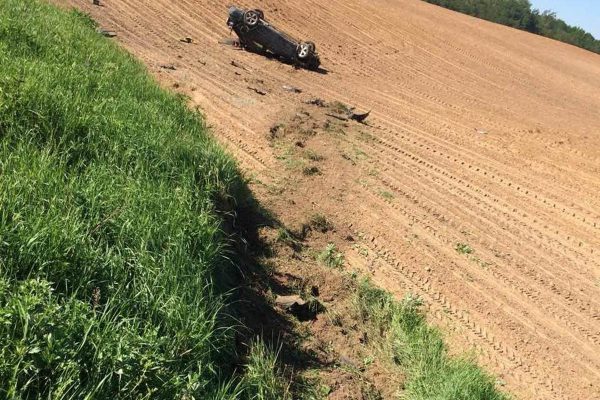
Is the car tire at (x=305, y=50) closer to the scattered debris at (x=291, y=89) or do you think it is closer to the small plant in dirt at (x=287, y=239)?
the scattered debris at (x=291, y=89)

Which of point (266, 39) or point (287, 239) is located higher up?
point (266, 39)

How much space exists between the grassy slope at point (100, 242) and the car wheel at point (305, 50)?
9.51 meters

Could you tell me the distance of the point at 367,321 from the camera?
530 centimetres

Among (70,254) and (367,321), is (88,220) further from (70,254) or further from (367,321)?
(367,321)

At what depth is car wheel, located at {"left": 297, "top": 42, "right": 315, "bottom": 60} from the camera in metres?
15.2

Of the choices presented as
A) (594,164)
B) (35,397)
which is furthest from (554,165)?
(35,397)

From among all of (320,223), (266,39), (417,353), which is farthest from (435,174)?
(266,39)

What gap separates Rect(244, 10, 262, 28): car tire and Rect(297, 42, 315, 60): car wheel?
134cm

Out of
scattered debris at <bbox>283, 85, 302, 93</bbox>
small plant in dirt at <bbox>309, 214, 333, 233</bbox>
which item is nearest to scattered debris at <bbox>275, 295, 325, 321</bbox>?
small plant in dirt at <bbox>309, 214, 333, 233</bbox>

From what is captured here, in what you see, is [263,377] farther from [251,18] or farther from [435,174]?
[251,18]

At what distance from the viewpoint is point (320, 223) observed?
22.8 ft

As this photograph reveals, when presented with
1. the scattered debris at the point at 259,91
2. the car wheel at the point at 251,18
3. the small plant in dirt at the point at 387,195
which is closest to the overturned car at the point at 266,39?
the car wheel at the point at 251,18

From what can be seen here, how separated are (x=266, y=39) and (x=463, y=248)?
9.73 metres

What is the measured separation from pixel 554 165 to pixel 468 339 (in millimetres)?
7194
